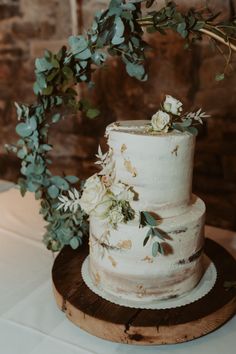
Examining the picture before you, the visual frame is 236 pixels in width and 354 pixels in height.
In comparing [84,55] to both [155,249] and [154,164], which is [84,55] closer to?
[154,164]

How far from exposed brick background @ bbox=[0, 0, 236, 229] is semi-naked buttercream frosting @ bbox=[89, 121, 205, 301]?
2.63 ft

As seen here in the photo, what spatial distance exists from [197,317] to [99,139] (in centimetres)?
128

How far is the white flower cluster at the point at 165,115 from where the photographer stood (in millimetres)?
898

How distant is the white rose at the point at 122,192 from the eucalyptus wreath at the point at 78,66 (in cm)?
22

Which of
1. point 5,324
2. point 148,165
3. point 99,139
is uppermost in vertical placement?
point 148,165

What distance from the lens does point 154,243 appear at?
0.88m

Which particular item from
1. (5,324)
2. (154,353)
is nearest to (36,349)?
(5,324)

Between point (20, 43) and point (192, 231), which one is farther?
point (20, 43)

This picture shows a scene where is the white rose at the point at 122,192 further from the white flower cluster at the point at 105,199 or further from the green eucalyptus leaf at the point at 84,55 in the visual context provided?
the green eucalyptus leaf at the point at 84,55

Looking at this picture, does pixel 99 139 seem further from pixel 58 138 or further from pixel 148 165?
pixel 148 165

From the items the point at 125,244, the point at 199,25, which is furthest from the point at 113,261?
the point at 199,25

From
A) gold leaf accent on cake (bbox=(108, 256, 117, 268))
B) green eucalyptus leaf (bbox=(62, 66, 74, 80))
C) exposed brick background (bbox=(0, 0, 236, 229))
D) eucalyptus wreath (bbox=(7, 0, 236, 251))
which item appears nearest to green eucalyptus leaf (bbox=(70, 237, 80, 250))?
eucalyptus wreath (bbox=(7, 0, 236, 251))

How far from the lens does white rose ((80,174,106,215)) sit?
91cm

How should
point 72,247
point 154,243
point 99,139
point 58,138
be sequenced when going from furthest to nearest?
point 58,138
point 99,139
point 72,247
point 154,243
